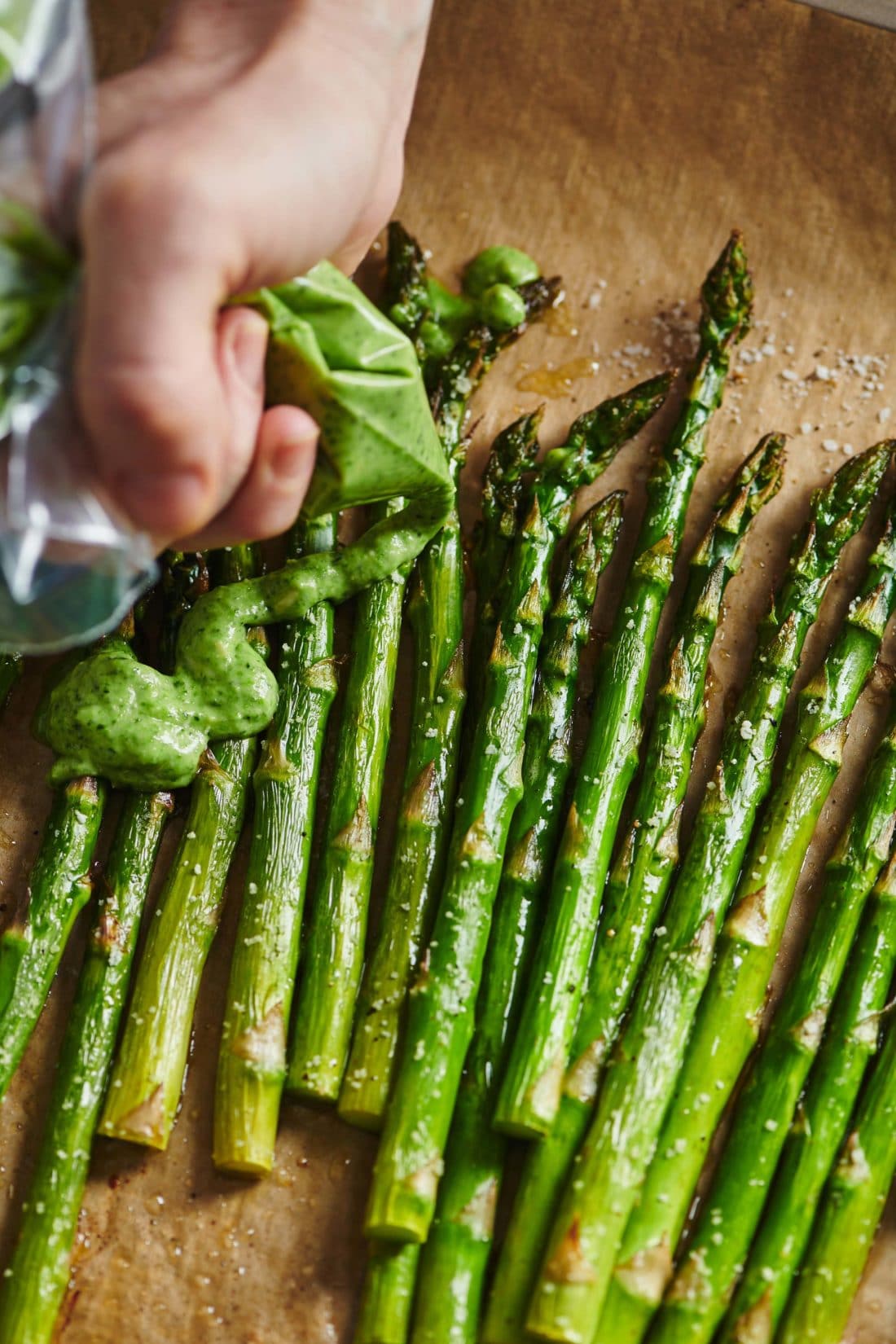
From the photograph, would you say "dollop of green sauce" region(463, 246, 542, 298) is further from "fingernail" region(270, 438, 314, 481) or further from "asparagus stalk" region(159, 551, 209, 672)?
"fingernail" region(270, 438, 314, 481)

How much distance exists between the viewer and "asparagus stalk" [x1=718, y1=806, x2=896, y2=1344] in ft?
8.68

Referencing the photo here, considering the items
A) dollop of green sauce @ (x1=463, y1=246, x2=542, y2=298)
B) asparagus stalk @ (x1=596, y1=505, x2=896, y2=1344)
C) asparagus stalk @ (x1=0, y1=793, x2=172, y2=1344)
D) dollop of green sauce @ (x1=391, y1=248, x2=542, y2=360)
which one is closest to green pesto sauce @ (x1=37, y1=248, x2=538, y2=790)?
asparagus stalk @ (x1=0, y1=793, x2=172, y2=1344)

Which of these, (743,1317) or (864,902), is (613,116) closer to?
(864,902)

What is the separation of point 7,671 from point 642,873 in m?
1.76

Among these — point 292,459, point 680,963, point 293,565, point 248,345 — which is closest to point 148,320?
point 248,345

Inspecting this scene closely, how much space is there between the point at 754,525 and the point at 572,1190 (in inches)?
77.5

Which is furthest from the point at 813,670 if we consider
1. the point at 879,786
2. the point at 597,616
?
the point at 597,616

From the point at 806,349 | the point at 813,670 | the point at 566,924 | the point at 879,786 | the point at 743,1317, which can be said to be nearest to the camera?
the point at 743,1317

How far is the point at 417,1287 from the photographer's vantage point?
8.81 feet

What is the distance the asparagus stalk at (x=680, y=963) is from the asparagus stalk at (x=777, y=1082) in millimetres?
182

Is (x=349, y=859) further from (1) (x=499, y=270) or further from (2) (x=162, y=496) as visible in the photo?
(1) (x=499, y=270)

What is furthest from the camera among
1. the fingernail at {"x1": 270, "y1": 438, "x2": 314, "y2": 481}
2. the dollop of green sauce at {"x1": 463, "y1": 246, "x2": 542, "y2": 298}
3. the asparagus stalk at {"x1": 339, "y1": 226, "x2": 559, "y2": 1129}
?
the dollop of green sauce at {"x1": 463, "y1": 246, "x2": 542, "y2": 298}

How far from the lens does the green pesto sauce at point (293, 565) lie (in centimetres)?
254

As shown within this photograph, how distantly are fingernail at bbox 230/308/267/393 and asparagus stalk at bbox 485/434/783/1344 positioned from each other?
1.46 m
